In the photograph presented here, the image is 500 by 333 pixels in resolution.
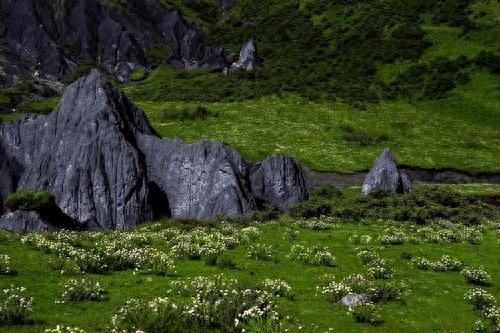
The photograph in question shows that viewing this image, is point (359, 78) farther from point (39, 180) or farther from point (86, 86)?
point (39, 180)

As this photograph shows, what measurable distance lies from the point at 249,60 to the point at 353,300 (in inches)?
6029

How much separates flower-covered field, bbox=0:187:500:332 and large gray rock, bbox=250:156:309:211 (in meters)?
23.3

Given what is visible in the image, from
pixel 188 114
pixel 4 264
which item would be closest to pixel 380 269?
pixel 4 264

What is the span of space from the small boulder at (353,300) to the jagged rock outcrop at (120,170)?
29973mm

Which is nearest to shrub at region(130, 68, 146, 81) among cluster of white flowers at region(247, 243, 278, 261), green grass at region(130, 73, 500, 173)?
green grass at region(130, 73, 500, 173)

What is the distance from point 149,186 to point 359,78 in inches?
4101

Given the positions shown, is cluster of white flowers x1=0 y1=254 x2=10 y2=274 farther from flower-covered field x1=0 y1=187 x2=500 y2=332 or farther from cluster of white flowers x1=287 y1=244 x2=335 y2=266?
cluster of white flowers x1=287 y1=244 x2=335 y2=266

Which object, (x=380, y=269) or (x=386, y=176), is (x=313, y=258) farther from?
(x=386, y=176)

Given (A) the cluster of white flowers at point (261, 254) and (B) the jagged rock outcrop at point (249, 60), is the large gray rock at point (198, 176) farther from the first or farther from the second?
(B) the jagged rock outcrop at point (249, 60)

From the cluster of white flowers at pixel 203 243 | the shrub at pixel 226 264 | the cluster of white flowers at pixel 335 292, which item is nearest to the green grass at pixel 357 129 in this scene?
the cluster of white flowers at pixel 203 243

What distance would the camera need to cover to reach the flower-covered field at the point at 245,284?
1411 centimetres

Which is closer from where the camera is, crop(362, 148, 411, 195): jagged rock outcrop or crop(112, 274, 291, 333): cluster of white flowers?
crop(112, 274, 291, 333): cluster of white flowers

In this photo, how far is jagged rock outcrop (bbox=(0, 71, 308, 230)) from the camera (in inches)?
2060

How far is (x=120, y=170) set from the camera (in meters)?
54.1
